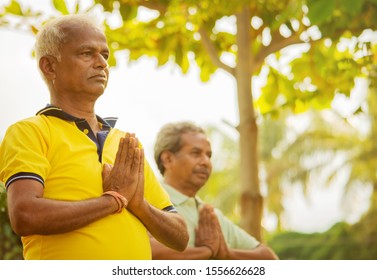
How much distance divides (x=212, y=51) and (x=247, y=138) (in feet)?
1.99

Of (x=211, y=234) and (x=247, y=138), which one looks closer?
(x=211, y=234)

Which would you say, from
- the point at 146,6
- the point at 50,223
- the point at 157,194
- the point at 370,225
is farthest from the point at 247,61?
the point at 370,225

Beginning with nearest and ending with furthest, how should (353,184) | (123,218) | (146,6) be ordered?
(123,218) < (146,6) < (353,184)

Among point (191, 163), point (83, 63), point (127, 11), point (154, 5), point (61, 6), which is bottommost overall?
point (191, 163)

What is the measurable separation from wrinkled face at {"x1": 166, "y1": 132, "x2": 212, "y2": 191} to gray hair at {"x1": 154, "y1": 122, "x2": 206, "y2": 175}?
0.03m

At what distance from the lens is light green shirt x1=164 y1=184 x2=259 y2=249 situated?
300cm

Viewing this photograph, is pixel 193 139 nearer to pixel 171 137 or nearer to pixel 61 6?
pixel 171 137

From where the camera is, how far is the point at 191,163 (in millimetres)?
3098

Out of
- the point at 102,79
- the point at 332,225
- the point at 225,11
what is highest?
the point at 225,11

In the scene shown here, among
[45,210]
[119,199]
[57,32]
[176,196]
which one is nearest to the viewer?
[45,210]

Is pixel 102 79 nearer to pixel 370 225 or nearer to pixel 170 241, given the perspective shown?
pixel 170 241

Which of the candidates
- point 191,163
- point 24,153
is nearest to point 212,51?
point 191,163

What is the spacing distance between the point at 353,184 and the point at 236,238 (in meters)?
18.3

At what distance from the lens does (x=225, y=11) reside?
157 inches
